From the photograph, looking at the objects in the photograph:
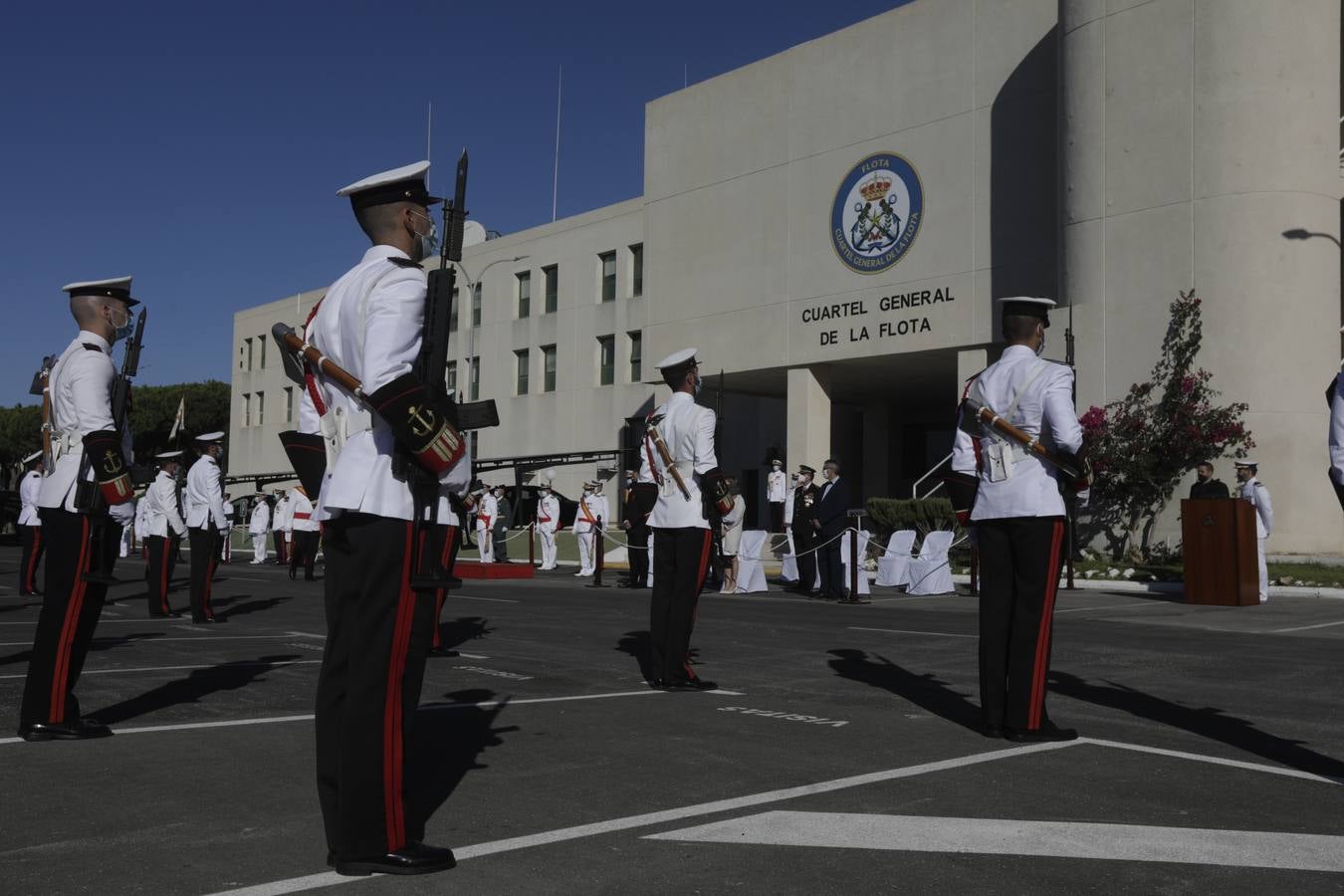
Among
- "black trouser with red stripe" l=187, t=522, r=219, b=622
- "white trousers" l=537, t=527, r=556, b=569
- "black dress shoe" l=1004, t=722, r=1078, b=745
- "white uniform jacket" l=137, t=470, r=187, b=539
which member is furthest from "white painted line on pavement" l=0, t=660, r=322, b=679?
"white trousers" l=537, t=527, r=556, b=569

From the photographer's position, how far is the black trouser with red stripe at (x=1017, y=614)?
6236mm

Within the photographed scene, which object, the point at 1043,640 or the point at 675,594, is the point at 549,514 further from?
the point at 1043,640

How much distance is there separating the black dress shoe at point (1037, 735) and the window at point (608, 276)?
4156 cm

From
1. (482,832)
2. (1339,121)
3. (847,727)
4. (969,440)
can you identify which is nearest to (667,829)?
(482,832)

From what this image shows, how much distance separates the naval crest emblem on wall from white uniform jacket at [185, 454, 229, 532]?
20661 mm

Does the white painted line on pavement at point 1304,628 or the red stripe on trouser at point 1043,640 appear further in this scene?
the white painted line on pavement at point 1304,628

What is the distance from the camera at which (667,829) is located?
428 centimetres

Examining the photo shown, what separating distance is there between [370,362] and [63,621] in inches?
132

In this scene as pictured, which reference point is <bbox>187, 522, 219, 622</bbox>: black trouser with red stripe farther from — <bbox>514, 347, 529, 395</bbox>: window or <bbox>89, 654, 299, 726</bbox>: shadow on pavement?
<bbox>514, 347, 529, 395</bbox>: window

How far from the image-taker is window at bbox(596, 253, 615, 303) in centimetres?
4725

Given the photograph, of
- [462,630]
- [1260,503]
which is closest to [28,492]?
[462,630]

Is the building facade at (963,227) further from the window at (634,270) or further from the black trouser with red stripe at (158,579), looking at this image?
the black trouser with red stripe at (158,579)

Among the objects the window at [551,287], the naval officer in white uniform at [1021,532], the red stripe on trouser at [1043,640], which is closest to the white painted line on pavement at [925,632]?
the naval officer in white uniform at [1021,532]

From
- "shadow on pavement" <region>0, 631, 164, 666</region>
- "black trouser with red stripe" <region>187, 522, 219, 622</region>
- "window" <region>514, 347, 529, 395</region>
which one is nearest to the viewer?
"shadow on pavement" <region>0, 631, 164, 666</region>
